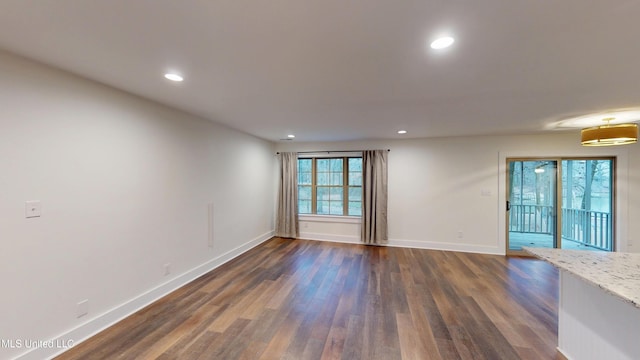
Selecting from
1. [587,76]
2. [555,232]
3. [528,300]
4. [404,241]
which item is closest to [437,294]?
[528,300]

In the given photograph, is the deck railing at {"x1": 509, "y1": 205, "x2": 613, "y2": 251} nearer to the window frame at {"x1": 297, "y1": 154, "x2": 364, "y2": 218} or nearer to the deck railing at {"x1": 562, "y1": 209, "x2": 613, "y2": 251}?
the deck railing at {"x1": 562, "y1": 209, "x2": 613, "y2": 251}

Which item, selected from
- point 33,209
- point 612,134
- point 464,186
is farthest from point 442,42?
point 464,186

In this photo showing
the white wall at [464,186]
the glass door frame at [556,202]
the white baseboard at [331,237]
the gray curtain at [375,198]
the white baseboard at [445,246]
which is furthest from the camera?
the white baseboard at [331,237]

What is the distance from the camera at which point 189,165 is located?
10.9 feet

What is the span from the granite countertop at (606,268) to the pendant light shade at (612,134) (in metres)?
1.79

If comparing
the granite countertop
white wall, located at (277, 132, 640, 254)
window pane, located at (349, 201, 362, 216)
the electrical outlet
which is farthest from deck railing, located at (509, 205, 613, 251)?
the electrical outlet

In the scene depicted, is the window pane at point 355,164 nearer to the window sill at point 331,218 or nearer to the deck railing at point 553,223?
the window sill at point 331,218

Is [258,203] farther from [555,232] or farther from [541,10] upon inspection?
[555,232]

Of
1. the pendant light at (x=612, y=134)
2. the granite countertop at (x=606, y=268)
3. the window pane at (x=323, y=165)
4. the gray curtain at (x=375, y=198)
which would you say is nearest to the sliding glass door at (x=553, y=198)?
the pendant light at (x=612, y=134)

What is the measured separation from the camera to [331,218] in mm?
5625

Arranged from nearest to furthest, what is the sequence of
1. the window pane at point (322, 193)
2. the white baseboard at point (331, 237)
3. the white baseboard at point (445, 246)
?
the white baseboard at point (445, 246) < the white baseboard at point (331, 237) < the window pane at point (322, 193)

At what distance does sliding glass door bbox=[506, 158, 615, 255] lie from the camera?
14.7 ft

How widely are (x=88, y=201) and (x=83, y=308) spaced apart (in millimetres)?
932

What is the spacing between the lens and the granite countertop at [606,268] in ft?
4.25
